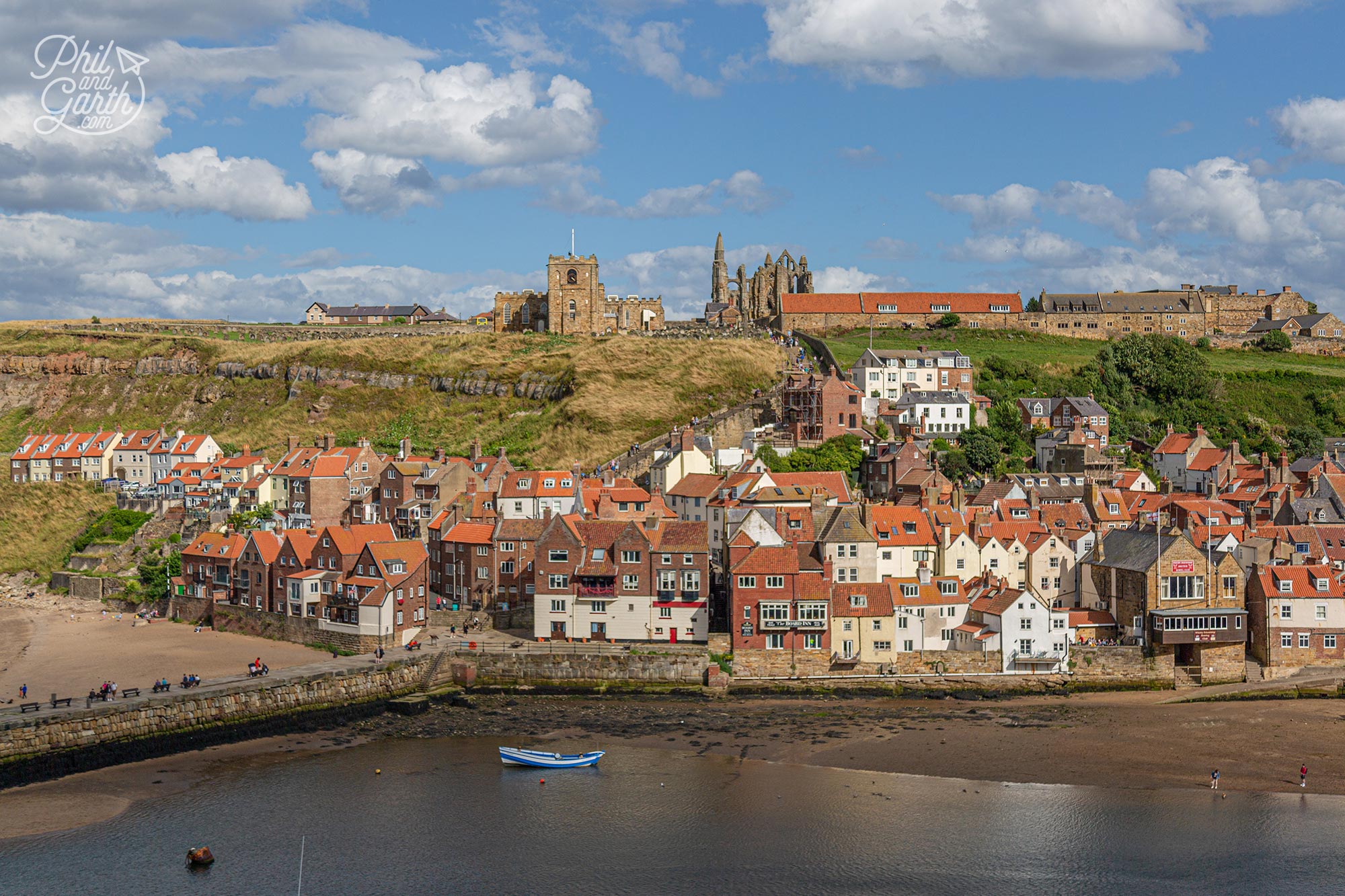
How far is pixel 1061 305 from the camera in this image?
128m

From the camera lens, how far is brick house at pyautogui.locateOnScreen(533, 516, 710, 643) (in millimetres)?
54875

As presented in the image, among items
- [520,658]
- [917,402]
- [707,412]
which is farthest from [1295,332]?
[520,658]

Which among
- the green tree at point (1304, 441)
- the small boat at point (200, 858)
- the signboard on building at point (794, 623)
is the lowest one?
the small boat at point (200, 858)

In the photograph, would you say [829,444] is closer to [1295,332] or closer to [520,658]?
[520,658]

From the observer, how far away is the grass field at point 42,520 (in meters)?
76.7

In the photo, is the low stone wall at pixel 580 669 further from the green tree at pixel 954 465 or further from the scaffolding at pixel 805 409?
the green tree at pixel 954 465

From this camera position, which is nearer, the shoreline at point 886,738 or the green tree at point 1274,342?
the shoreline at point 886,738

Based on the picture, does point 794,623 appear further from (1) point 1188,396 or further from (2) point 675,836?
(1) point 1188,396

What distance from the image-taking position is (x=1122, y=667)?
2074 inches

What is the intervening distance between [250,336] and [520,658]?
8812 cm

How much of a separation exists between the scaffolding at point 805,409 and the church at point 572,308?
34190 millimetres

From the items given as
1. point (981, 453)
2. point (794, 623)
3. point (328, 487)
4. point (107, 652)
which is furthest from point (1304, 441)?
point (107, 652)

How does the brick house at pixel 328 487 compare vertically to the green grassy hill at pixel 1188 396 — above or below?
below

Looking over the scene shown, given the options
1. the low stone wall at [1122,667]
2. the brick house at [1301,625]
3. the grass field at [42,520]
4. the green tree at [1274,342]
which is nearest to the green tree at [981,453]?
the brick house at [1301,625]
